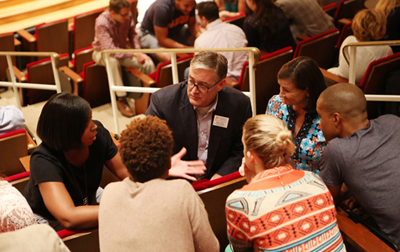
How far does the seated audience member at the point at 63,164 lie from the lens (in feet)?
4.68

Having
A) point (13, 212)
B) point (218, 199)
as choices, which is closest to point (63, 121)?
point (13, 212)

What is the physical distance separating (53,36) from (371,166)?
395 cm

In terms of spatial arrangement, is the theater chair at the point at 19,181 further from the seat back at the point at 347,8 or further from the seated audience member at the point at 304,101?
the seat back at the point at 347,8

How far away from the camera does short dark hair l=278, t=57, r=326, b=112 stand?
1.81 m

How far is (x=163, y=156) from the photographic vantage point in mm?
1241

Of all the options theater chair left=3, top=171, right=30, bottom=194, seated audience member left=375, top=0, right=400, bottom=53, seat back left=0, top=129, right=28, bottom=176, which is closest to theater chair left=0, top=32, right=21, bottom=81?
seat back left=0, top=129, right=28, bottom=176

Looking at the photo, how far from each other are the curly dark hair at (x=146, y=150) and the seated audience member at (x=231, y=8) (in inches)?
166

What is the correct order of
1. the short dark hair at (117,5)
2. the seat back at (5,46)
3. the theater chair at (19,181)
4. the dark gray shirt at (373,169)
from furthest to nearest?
the seat back at (5,46) → the short dark hair at (117,5) → the theater chair at (19,181) → the dark gray shirt at (373,169)

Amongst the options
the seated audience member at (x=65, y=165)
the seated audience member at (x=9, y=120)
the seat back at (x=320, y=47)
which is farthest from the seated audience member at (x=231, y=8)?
the seated audience member at (x=65, y=165)

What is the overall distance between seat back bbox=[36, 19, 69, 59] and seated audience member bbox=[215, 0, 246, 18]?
2044 mm

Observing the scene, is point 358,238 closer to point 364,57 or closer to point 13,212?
point 13,212

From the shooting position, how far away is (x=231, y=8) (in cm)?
541

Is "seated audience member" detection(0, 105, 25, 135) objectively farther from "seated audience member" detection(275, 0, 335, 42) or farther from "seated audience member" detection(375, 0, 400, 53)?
"seated audience member" detection(375, 0, 400, 53)

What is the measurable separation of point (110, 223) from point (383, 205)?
0.96 metres
